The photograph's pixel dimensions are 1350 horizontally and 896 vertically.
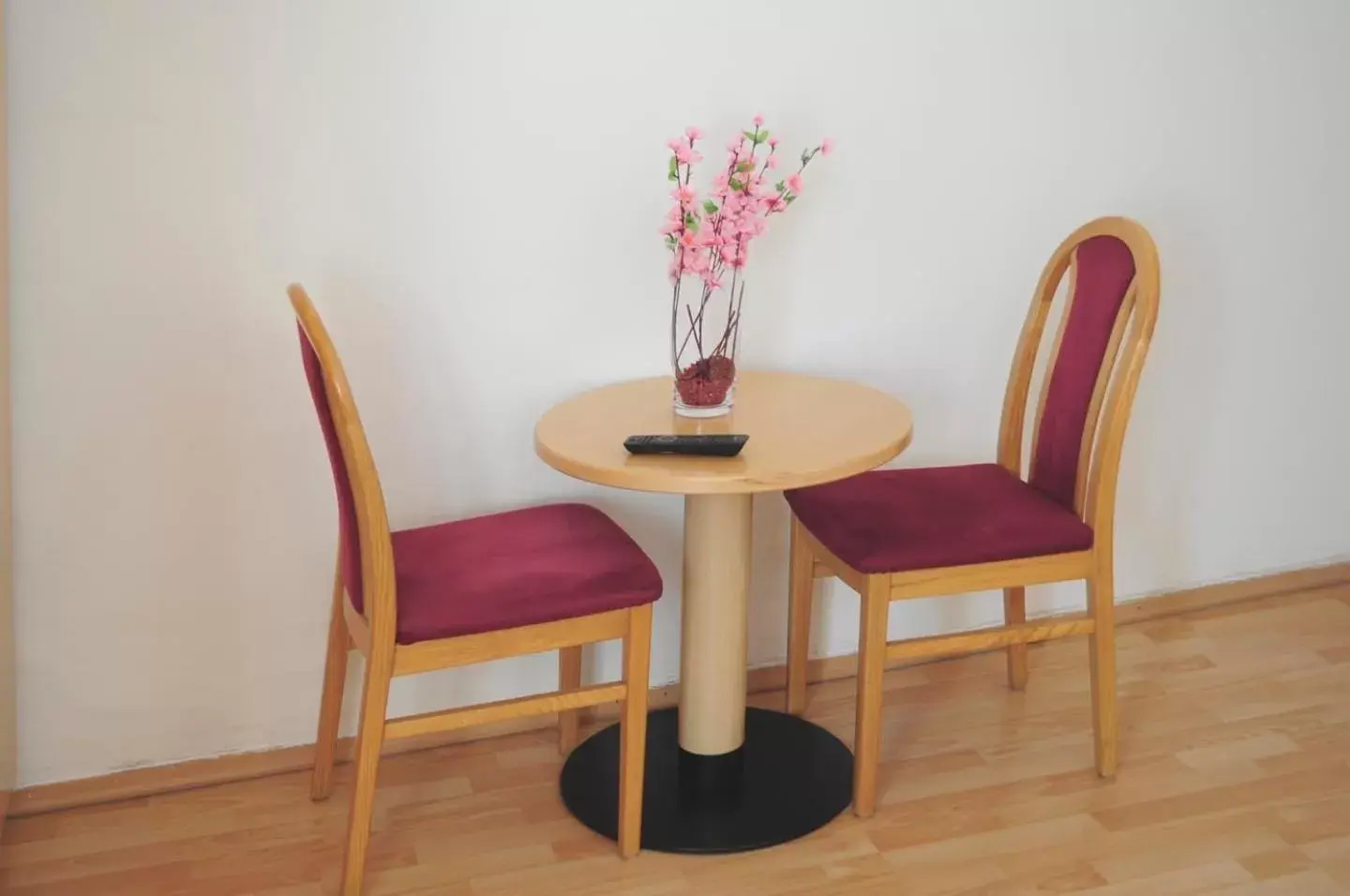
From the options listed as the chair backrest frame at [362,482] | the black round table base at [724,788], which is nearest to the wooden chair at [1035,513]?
the black round table base at [724,788]

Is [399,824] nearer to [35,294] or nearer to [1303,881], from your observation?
[35,294]

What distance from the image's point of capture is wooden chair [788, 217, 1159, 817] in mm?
2203

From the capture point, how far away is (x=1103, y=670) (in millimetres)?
2352

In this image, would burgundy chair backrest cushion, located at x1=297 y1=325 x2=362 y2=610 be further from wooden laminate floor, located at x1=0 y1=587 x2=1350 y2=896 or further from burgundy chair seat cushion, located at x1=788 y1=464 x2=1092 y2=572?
burgundy chair seat cushion, located at x1=788 y1=464 x2=1092 y2=572

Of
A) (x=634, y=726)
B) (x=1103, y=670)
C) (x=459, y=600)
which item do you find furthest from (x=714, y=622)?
(x=1103, y=670)

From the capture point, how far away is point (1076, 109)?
8.84ft

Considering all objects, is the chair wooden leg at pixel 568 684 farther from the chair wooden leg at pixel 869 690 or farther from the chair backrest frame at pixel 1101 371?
the chair backrest frame at pixel 1101 371

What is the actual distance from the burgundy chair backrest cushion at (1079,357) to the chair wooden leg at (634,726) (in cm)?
82

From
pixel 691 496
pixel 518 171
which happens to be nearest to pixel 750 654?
pixel 691 496

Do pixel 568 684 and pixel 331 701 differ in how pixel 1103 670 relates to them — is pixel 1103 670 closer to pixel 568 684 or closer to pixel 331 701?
pixel 568 684

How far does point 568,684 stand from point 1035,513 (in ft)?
2.85

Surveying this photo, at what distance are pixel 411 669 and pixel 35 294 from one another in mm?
837

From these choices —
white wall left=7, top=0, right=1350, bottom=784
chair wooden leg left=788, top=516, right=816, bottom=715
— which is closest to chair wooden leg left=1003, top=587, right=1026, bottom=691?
white wall left=7, top=0, right=1350, bottom=784

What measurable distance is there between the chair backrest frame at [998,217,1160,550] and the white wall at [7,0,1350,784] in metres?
0.19
